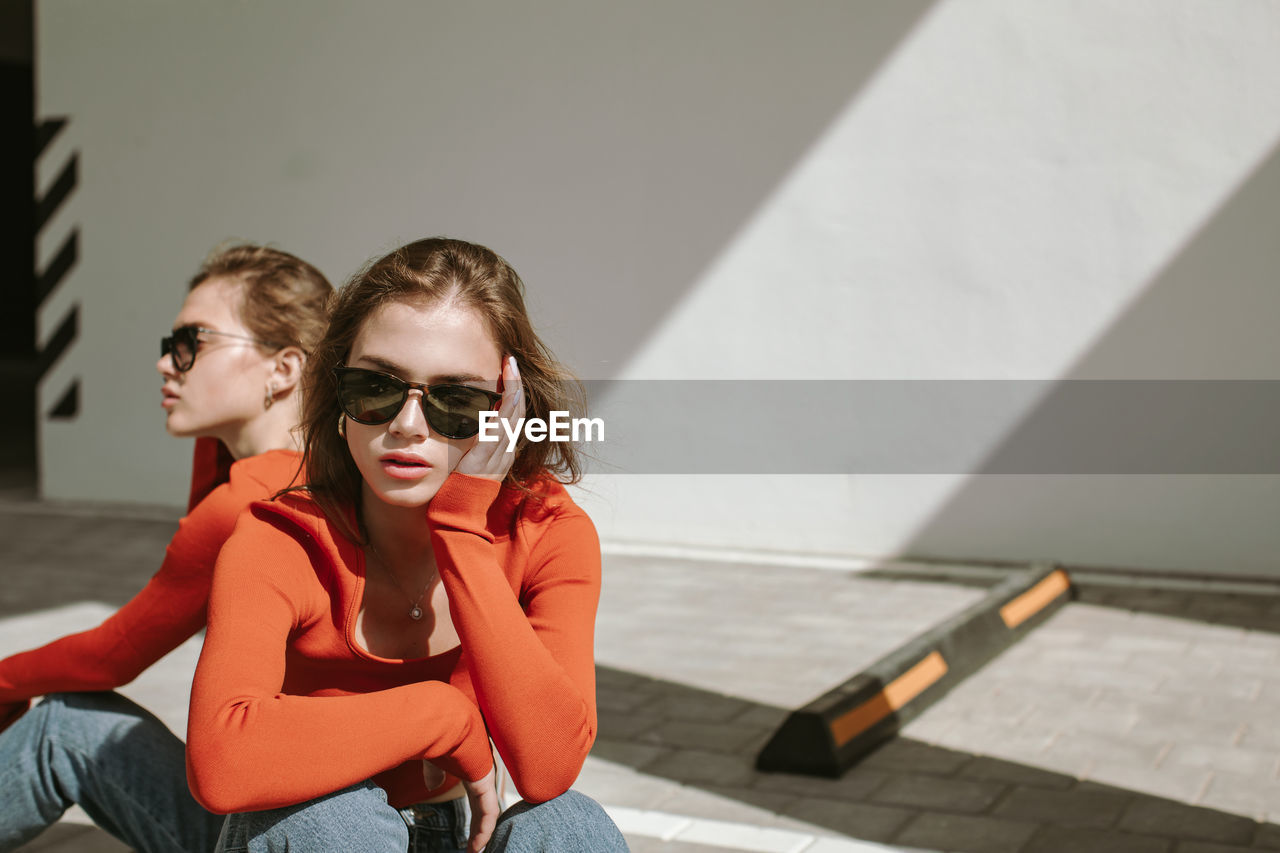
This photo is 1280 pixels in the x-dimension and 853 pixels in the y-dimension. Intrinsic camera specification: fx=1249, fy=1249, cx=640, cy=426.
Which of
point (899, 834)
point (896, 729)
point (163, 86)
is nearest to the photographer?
point (899, 834)

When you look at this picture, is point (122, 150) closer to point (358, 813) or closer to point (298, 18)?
point (298, 18)

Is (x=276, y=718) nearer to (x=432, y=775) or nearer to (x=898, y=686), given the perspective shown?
(x=432, y=775)

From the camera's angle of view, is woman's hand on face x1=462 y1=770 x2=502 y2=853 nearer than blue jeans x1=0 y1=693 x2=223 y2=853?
Yes

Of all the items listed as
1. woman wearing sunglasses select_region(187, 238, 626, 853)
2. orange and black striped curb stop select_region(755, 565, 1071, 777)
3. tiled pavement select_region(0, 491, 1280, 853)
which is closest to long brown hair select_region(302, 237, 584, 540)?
woman wearing sunglasses select_region(187, 238, 626, 853)

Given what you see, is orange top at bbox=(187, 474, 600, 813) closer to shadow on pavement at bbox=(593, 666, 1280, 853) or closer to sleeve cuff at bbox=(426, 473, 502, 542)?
sleeve cuff at bbox=(426, 473, 502, 542)

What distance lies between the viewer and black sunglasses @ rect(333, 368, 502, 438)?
6.48 ft

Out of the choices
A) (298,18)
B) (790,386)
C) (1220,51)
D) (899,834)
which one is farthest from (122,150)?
(899,834)

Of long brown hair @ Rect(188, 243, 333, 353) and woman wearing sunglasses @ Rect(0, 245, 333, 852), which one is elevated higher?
long brown hair @ Rect(188, 243, 333, 353)

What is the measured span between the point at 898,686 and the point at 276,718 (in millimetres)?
2658

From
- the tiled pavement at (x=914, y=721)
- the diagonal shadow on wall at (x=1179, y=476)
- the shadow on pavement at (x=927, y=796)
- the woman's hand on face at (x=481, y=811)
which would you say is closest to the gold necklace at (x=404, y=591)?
the woman's hand on face at (x=481, y=811)

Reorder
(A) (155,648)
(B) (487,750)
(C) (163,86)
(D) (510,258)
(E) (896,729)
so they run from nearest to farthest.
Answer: (B) (487,750)
(A) (155,648)
(E) (896,729)
(D) (510,258)
(C) (163,86)

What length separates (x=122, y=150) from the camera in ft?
27.0

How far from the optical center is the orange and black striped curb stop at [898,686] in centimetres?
357

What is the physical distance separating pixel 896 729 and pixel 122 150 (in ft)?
21.8
